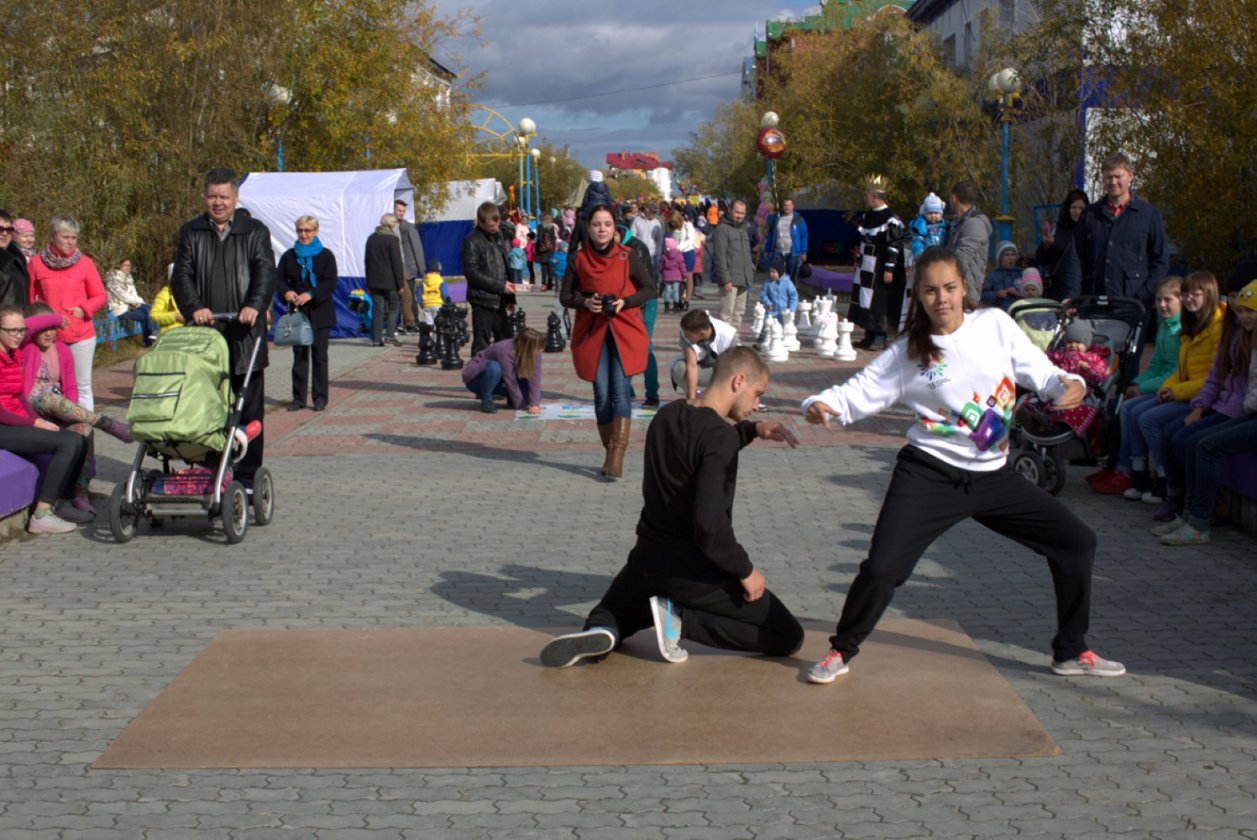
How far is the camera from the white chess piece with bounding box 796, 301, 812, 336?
68.5ft

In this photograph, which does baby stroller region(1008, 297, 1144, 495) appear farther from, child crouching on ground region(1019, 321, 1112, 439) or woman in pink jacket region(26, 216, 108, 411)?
woman in pink jacket region(26, 216, 108, 411)

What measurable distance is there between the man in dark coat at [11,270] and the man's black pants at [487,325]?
4.62m

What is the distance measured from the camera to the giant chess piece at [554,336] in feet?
64.1

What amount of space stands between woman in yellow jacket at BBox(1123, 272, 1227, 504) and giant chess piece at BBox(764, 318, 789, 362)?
9.32m

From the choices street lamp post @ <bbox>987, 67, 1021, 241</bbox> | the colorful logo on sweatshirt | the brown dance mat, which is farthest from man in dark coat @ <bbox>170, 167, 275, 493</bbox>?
street lamp post @ <bbox>987, 67, 1021, 241</bbox>

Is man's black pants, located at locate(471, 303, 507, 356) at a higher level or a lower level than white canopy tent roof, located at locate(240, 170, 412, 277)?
lower

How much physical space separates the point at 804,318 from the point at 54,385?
13539mm

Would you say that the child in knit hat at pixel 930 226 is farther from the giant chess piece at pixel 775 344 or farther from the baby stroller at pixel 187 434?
the baby stroller at pixel 187 434

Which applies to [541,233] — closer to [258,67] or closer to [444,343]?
[258,67]

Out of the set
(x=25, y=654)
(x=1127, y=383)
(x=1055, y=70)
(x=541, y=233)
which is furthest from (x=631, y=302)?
(x=541, y=233)

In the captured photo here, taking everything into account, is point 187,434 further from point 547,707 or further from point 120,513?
point 547,707

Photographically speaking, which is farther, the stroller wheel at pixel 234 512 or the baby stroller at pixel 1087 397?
the baby stroller at pixel 1087 397

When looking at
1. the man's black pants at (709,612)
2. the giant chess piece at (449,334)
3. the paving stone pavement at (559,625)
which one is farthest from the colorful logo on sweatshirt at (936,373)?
the giant chess piece at (449,334)

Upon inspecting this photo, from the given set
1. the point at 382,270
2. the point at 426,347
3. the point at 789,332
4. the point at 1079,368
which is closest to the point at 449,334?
the point at 426,347
